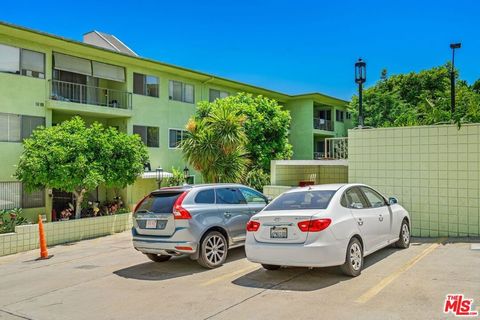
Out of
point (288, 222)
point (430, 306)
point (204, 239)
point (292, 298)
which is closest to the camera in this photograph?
point (430, 306)

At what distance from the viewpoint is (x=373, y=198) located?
28.1 ft

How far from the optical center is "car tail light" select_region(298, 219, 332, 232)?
21.9 ft

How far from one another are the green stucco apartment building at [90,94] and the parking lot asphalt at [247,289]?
8.52m

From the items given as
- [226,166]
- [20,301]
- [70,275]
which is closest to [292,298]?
[20,301]

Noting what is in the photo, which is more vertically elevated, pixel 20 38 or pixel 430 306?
pixel 20 38

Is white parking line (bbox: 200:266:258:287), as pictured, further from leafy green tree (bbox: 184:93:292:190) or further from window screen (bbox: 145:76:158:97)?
window screen (bbox: 145:76:158:97)

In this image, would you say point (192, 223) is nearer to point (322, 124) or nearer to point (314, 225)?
point (314, 225)

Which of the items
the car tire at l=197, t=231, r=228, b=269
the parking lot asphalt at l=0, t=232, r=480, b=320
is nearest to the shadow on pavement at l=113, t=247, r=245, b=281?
the parking lot asphalt at l=0, t=232, r=480, b=320

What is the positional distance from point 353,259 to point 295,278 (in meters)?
1.04

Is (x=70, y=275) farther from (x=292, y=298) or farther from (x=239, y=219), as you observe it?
(x=292, y=298)

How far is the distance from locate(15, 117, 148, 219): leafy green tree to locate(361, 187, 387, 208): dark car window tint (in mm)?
10108

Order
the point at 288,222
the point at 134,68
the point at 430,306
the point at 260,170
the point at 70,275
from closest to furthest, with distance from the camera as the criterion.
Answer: the point at 430,306 < the point at 288,222 < the point at 70,275 < the point at 260,170 < the point at 134,68

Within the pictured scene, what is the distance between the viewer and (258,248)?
715 centimetres

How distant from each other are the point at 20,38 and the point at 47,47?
4.03 feet
